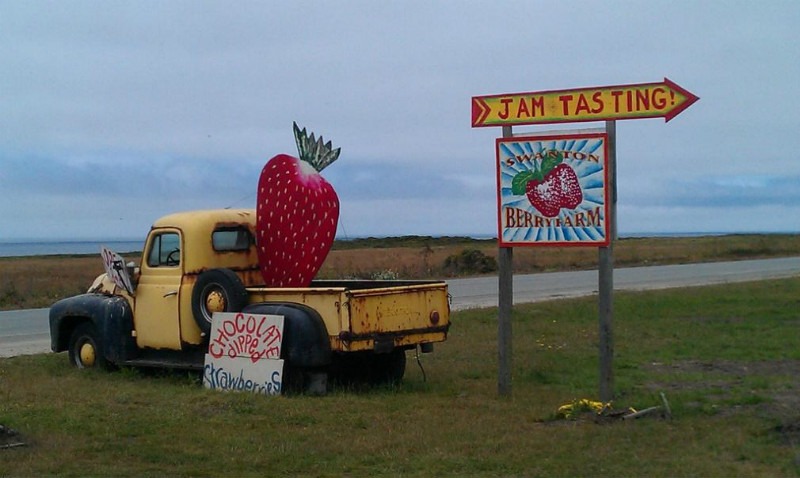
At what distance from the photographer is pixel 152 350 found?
12.1 m

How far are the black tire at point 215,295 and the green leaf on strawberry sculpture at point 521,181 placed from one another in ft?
10.3

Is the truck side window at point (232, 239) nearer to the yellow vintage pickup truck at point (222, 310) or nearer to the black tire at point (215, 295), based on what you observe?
the yellow vintage pickup truck at point (222, 310)

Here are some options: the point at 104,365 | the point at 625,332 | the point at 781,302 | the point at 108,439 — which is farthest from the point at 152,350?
the point at 781,302

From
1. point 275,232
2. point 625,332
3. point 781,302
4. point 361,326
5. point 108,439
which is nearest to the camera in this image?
point 108,439

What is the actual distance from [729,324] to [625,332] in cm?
217

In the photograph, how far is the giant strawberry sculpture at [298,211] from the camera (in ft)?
38.1

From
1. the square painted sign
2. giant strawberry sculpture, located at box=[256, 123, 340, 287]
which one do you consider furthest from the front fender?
the square painted sign

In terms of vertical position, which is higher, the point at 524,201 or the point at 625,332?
the point at 524,201

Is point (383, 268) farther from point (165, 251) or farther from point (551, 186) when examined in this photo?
point (551, 186)

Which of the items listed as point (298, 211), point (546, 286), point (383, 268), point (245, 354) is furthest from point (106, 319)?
point (383, 268)

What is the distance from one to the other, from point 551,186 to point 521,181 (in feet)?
1.20

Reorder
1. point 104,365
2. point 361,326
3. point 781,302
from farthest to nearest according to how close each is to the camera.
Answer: point 781,302
point 104,365
point 361,326

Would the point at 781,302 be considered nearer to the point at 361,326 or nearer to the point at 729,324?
the point at 729,324

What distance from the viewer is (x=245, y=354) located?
10695 millimetres
